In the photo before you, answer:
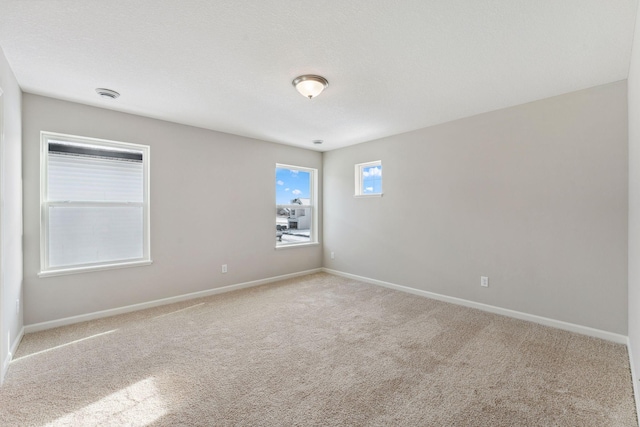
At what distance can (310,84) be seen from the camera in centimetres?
260

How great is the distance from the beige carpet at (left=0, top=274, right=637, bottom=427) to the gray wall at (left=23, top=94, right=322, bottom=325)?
39 cm

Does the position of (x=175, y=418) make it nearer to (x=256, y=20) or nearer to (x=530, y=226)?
(x=256, y=20)

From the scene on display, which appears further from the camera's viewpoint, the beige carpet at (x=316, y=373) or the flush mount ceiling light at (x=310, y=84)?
the flush mount ceiling light at (x=310, y=84)

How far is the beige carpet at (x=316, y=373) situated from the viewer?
176 centimetres

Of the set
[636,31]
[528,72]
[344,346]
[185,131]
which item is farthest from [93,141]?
[636,31]

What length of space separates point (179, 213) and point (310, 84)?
2.60m

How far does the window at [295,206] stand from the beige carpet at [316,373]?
2152 mm

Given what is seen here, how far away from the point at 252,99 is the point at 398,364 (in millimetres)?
2958

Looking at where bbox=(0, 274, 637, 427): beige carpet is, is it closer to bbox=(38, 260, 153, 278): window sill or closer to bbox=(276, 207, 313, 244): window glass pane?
bbox=(38, 260, 153, 278): window sill

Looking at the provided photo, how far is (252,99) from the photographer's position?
10.2 ft

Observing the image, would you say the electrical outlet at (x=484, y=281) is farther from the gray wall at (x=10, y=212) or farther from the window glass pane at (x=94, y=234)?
the gray wall at (x=10, y=212)

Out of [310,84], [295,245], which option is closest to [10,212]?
[310,84]

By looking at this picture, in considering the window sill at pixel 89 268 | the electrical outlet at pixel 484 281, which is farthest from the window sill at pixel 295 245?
the electrical outlet at pixel 484 281

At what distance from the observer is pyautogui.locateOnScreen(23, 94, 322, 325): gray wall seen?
9.80 ft
